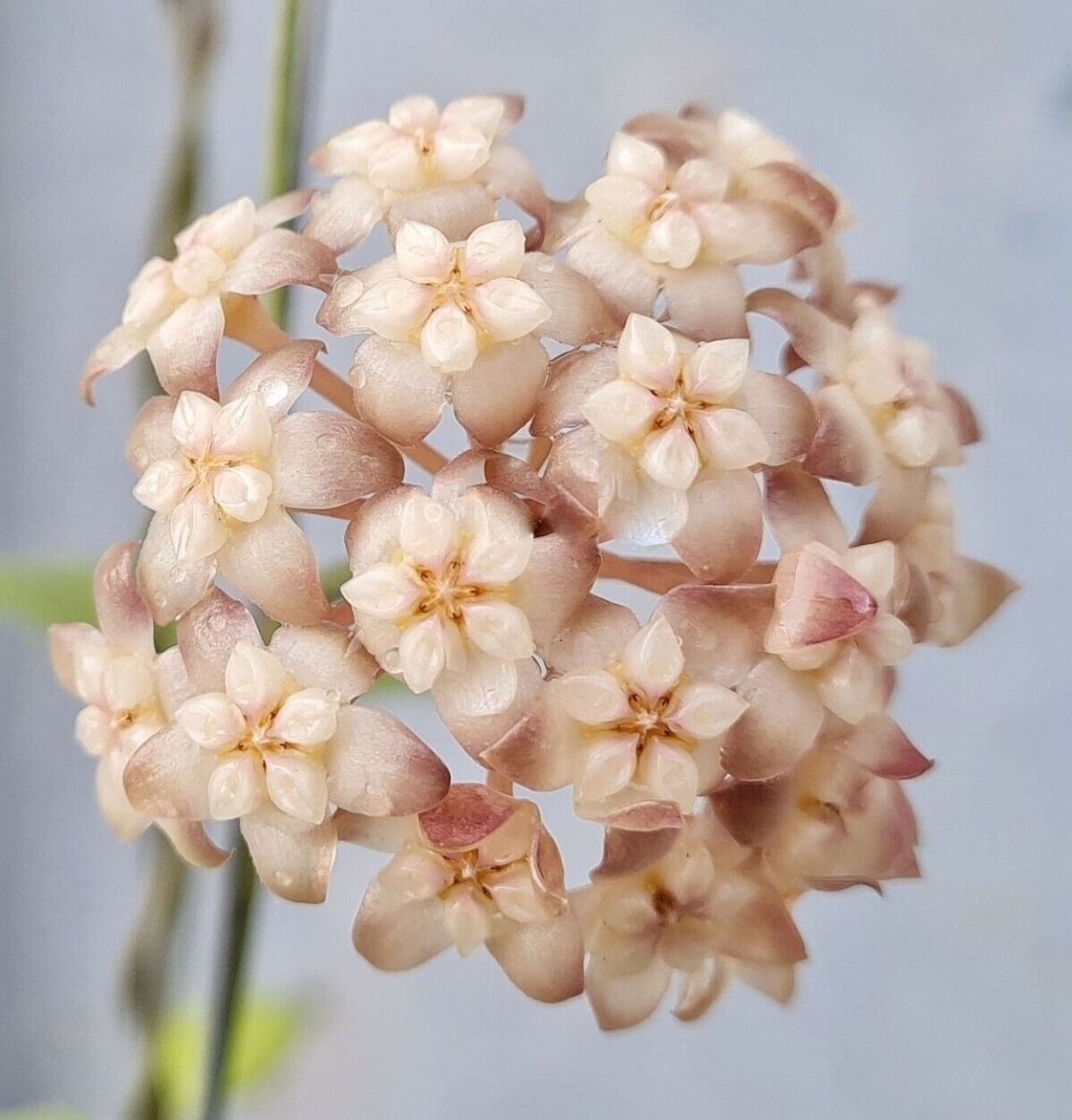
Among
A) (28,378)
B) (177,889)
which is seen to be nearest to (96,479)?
(28,378)

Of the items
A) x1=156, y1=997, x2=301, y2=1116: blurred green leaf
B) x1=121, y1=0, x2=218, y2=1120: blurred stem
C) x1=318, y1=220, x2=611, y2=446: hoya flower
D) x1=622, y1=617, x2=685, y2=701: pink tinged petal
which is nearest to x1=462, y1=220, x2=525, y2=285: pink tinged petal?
x1=318, y1=220, x2=611, y2=446: hoya flower

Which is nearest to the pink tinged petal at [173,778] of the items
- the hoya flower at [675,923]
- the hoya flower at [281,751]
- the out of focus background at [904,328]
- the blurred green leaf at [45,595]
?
the hoya flower at [281,751]

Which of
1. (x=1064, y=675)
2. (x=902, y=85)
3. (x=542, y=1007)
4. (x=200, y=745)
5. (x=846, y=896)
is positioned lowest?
(x=542, y=1007)

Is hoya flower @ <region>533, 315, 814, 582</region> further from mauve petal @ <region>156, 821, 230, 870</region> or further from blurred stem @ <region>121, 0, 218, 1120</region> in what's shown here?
blurred stem @ <region>121, 0, 218, 1120</region>

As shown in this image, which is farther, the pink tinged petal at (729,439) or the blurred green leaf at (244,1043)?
the blurred green leaf at (244,1043)

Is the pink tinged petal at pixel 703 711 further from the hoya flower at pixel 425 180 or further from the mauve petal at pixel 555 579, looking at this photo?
the hoya flower at pixel 425 180

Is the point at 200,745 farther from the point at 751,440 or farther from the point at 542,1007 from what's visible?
the point at 542,1007
